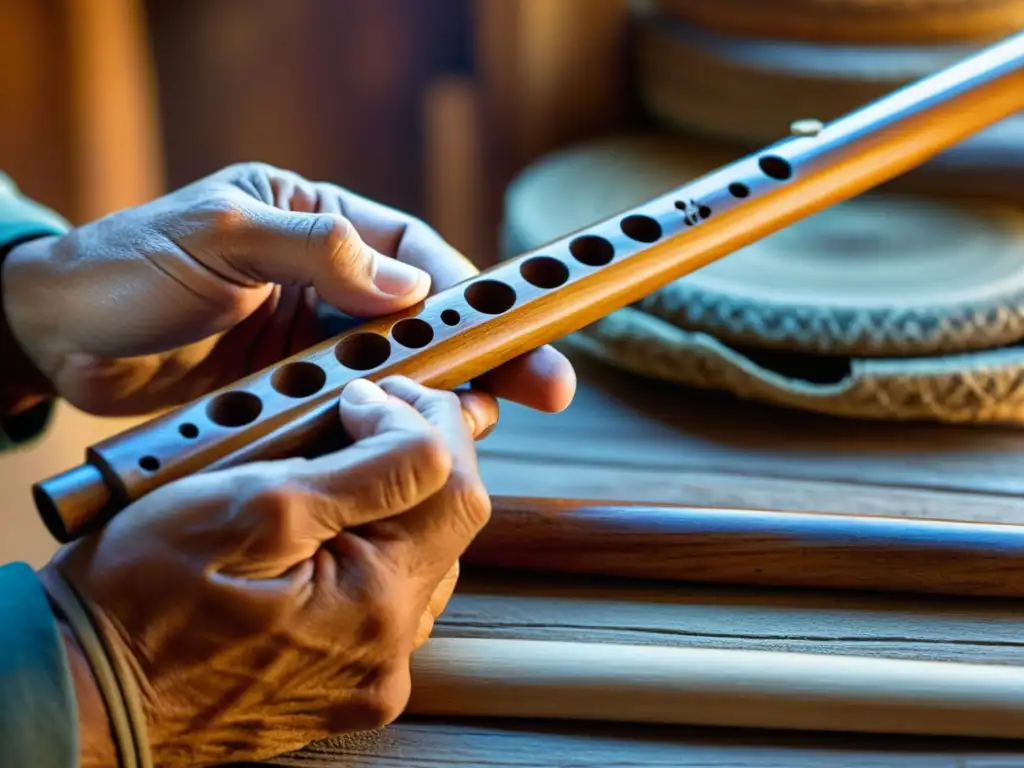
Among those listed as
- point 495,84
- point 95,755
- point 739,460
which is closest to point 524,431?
point 739,460

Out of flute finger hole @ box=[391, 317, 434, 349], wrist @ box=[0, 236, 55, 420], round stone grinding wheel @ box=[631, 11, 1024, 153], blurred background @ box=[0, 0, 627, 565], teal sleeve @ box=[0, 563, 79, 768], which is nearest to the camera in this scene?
teal sleeve @ box=[0, 563, 79, 768]

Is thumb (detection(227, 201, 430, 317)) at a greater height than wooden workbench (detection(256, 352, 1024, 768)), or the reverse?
thumb (detection(227, 201, 430, 317))

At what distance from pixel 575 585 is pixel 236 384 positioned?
8.2 inches

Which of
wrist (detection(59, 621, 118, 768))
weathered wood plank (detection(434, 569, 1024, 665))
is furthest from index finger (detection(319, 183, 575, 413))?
wrist (detection(59, 621, 118, 768))

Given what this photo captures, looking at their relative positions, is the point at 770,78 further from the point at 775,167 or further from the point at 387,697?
the point at 387,697

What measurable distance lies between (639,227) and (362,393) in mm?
186

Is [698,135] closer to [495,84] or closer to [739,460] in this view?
[495,84]

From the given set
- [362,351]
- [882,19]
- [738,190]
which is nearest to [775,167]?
[738,190]

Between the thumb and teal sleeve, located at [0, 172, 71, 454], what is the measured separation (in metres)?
0.20

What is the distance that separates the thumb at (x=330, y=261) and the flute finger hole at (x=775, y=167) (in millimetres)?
198

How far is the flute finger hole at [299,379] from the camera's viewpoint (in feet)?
1.60

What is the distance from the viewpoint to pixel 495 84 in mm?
1065

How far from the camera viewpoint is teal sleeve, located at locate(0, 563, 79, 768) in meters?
0.41

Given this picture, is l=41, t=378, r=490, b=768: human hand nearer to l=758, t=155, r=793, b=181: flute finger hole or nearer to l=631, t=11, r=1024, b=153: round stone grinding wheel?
l=758, t=155, r=793, b=181: flute finger hole
